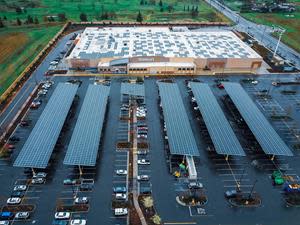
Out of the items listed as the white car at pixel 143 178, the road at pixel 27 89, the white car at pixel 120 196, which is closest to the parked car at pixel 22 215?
the white car at pixel 120 196

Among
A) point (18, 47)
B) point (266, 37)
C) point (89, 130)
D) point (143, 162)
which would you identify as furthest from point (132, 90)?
point (266, 37)

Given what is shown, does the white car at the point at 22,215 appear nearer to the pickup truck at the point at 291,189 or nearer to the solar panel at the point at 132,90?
the solar panel at the point at 132,90

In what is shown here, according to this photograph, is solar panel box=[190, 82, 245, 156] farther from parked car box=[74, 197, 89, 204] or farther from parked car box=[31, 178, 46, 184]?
parked car box=[31, 178, 46, 184]

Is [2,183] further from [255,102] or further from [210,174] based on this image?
[255,102]

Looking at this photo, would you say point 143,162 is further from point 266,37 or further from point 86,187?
point 266,37

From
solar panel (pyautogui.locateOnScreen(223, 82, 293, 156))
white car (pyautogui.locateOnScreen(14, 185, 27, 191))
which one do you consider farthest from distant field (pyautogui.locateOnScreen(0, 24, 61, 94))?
solar panel (pyautogui.locateOnScreen(223, 82, 293, 156))

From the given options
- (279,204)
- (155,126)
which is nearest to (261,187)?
(279,204)
